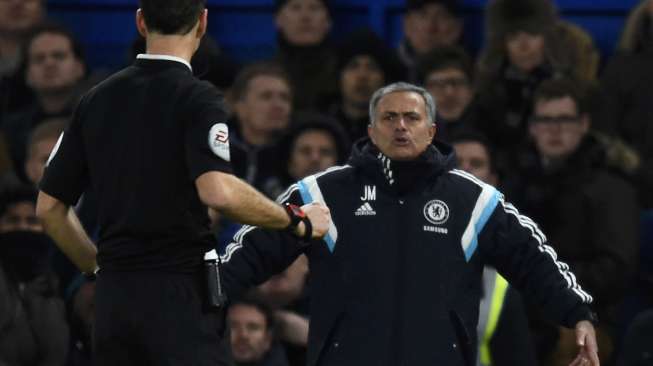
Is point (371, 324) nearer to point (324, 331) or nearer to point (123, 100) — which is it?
point (324, 331)

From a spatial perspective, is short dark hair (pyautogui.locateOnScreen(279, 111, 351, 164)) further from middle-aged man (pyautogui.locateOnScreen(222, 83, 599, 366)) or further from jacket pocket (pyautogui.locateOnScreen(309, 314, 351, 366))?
jacket pocket (pyautogui.locateOnScreen(309, 314, 351, 366))

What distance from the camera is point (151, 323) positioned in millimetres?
5961

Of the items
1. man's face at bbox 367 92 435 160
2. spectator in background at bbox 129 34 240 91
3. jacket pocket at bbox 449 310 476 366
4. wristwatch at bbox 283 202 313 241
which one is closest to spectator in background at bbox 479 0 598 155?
spectator in background at bbox 129 34 240 91

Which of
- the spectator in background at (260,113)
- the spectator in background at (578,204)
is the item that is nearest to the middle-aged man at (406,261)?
the spectator in background at (578,204)

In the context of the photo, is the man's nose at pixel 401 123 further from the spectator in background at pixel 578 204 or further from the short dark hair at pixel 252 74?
the short dark hair at pixel 252 74

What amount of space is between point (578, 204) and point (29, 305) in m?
2.88

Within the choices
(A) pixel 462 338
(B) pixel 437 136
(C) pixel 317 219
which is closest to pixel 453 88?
(B) pixel 437 136

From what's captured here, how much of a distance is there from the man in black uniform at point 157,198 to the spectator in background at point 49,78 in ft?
15.4

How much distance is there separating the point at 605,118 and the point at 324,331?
335cm

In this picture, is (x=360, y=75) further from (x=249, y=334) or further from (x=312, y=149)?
(x=249, y=334)

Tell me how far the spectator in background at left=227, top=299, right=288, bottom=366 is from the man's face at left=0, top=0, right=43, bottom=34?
3279 mm

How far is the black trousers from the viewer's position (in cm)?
596

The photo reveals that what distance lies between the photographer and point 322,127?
9.86 m

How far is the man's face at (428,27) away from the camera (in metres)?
10.8
